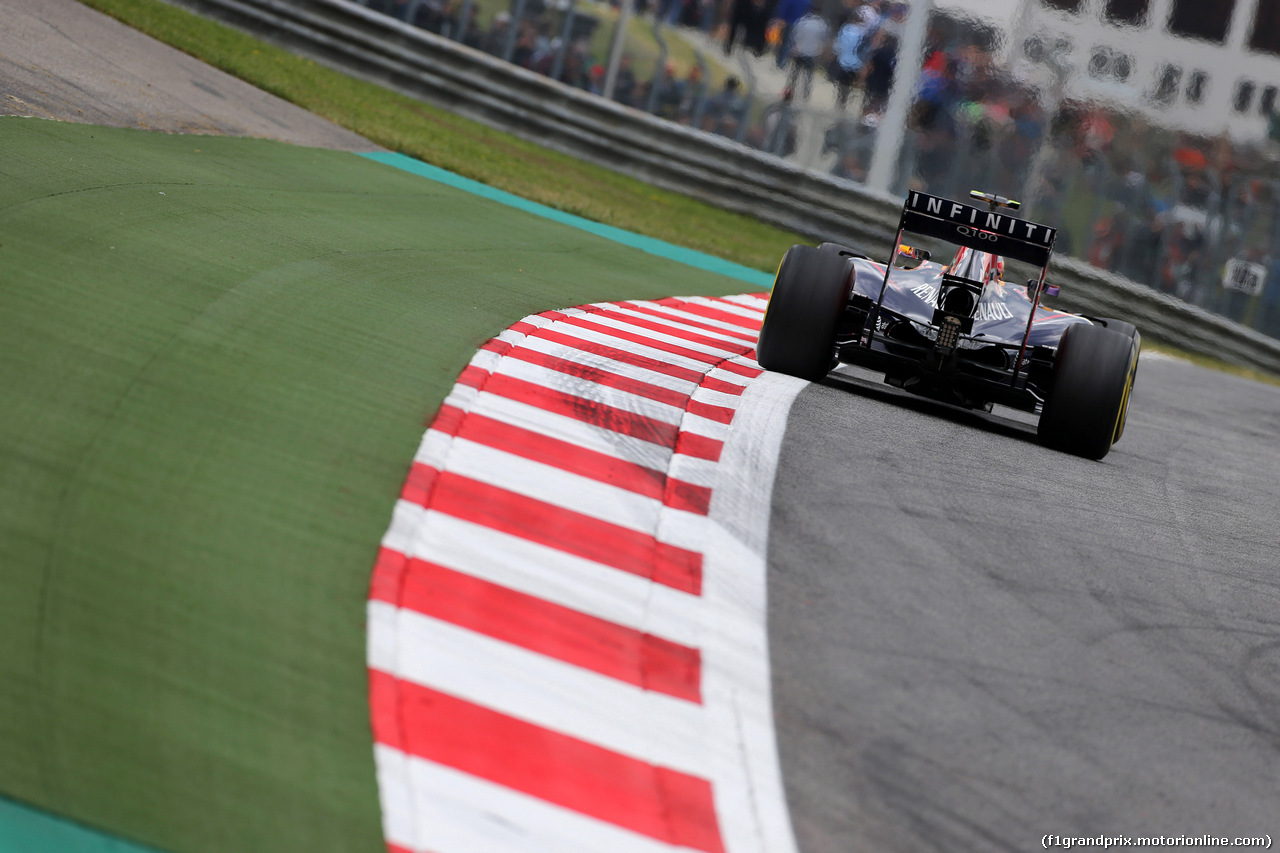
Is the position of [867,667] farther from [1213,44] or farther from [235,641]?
[1213,44]

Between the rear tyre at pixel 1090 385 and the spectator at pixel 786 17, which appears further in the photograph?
the spectator at pixel 786 17

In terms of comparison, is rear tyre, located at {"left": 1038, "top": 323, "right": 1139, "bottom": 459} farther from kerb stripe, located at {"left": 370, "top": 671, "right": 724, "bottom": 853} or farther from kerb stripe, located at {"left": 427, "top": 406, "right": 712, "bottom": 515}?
kerb stripe, located at {"left": 370, "top": 671, "right": 724, "bottom": 853}

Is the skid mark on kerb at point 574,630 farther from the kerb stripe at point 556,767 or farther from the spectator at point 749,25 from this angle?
the spectator at point 749,25

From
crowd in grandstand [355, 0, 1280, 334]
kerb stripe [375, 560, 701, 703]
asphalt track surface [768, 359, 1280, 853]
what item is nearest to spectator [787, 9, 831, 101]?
crowd in grandstand [355, 0, 1280, 334]

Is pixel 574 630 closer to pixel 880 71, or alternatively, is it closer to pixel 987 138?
pixel 987 138

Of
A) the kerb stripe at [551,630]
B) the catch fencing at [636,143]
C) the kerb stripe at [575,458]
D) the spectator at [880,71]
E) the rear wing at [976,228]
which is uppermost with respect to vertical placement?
the spectator at [880,71]

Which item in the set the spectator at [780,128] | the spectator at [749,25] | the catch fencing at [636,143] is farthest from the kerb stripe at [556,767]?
the spectator at [749,25]

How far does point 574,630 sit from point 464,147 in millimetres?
11928

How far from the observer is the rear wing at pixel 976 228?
6863mm

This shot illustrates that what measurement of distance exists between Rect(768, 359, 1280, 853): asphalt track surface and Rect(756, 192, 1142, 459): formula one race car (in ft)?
0.80

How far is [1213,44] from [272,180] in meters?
12.4

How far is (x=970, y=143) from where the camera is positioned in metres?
15.9

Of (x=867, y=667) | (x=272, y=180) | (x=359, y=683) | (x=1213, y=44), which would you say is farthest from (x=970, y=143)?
(x=359, y=683)

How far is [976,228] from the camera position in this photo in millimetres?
6969
